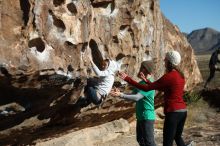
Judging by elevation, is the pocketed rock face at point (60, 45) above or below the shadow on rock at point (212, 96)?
above

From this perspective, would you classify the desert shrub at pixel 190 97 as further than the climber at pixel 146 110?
Yes

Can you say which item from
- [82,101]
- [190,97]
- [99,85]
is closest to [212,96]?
[190,97]

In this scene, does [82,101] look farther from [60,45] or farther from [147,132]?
[147,132]

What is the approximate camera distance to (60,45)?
7.96 m

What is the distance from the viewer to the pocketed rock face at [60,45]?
738cm

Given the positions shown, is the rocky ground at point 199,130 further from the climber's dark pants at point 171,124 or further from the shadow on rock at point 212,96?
the climber's dark pants at point 171,124

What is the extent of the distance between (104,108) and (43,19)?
392 centimetres

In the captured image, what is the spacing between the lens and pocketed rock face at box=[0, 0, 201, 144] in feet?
24.2

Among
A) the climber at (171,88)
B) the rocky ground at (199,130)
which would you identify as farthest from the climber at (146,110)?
the rocky ground at (199,130)

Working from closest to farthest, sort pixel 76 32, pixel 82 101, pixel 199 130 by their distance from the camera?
pixel 76 32 < pixel 82 101 < pixel 199 130

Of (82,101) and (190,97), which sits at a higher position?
(82,101)

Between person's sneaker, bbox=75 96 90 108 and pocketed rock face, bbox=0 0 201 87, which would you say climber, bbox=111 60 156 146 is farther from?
person's sneaker, bbox=75 96 90 108

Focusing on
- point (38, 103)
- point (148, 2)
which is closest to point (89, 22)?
point (38, 103)

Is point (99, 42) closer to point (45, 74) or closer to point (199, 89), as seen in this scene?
point (45, 74)
